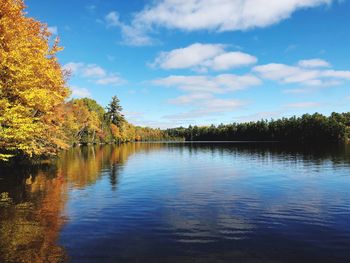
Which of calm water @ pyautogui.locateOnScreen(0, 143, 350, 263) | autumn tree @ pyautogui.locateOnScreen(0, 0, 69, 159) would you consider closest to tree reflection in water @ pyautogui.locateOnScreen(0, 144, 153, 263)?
calm water @ pyautogui.locateOnScreen(0, 143, 350, 263)

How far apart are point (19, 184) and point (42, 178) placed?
5.02m

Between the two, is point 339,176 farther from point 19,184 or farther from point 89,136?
point 89,136

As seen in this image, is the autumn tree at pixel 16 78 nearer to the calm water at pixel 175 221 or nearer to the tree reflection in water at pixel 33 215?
the tree reflection in water at pixel 33 215

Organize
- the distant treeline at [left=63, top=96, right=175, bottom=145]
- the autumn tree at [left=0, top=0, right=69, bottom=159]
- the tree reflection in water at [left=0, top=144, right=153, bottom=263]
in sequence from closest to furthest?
the tree reflection in water at [left=0, top=144, right=153, bottom=263] → the autumn tree at [left=0, top=0, right=69, bottom=159] → the distant treeline at [left=63, top=96, right=175, bottom=145]

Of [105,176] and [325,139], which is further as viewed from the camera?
[325,139]

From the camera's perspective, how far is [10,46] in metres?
25.6

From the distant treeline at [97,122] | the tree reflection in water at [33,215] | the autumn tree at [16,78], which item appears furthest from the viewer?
the distant treeline at [97,122]

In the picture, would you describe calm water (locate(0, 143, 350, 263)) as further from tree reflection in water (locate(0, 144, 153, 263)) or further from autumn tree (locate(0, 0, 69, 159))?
autumn tree (locate(0, 0, 69, 159))

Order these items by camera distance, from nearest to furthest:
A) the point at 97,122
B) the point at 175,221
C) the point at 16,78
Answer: the point at 175,221
the point at 16,78
the point at 97,122

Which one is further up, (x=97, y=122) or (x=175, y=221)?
(x=97, y=122)

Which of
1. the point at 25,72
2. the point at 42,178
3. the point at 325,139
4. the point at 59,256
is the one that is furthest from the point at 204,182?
the point at 325,139

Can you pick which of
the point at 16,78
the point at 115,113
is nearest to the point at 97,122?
the point at 115,113

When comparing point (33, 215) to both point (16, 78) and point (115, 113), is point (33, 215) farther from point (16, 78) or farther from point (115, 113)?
point (115, 113)

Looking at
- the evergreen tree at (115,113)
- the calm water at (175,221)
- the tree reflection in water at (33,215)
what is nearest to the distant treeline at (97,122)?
the evergreen tree at (115,113)
